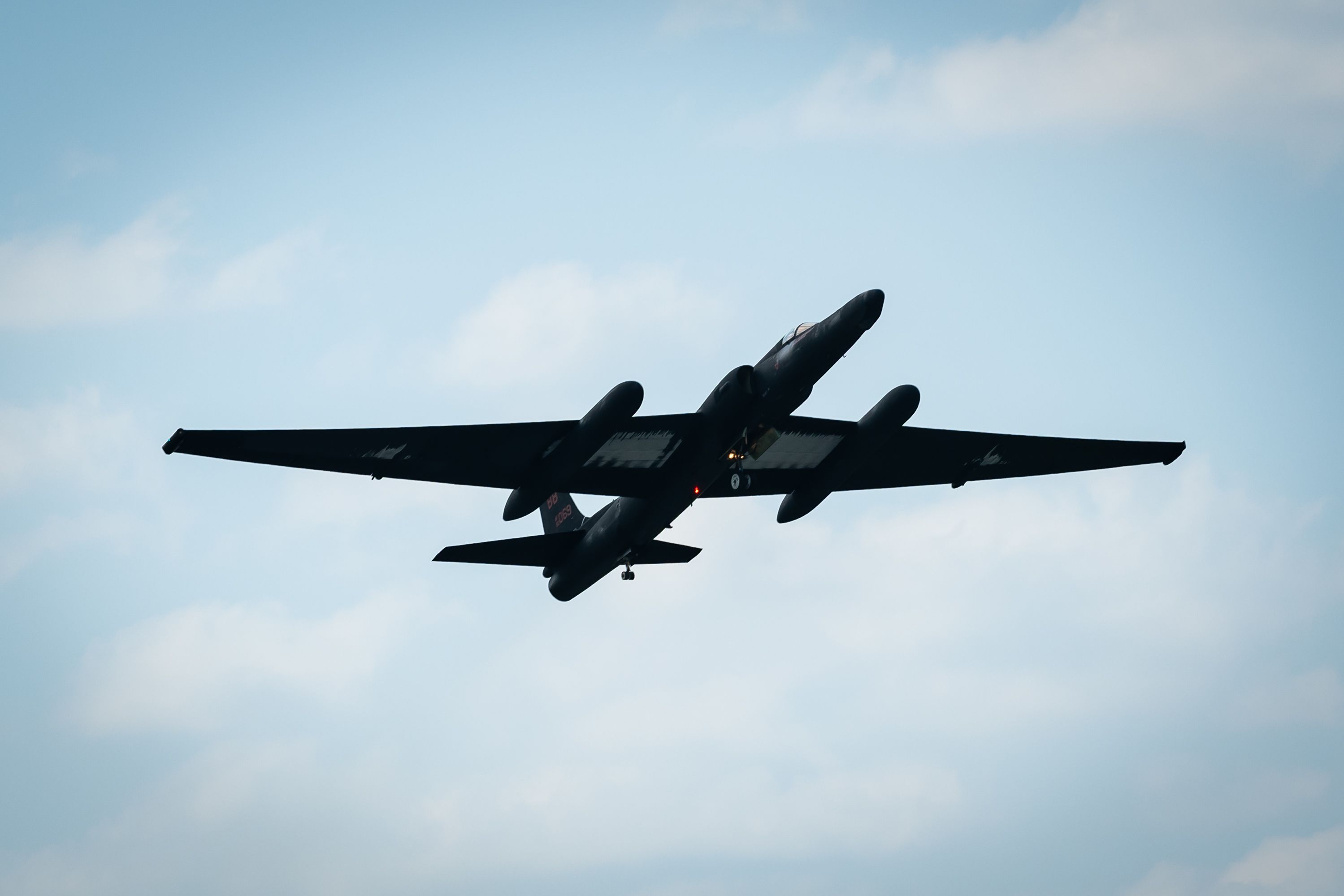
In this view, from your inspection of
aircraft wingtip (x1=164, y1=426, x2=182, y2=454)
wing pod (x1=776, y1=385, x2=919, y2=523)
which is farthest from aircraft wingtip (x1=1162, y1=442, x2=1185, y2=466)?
aircraft wingtip (x1=164, y1=426, x2=182, y2=454)

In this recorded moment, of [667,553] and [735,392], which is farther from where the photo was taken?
[667,553]

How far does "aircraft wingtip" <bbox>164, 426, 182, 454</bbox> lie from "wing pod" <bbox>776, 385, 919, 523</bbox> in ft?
60.9

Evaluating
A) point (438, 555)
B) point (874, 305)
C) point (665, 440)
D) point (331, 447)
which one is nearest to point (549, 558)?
point (438, 555)

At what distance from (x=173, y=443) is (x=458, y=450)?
7688 millimetres

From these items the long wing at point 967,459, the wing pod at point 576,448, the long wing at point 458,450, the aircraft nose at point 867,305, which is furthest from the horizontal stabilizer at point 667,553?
the aircraft nose at point 867,305

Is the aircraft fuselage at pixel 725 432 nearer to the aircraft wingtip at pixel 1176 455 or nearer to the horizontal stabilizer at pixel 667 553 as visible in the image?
the horizontal stabilizer at pixel 667 553

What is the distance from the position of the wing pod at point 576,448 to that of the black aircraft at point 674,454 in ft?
0.13

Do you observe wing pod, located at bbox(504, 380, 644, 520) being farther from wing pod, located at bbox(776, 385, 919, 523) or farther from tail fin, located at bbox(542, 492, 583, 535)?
tail fin, located at bbox(542, 492, 583, 535)

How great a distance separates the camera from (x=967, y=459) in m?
46.7

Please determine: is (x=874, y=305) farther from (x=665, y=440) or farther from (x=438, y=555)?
(x=438, y=555)

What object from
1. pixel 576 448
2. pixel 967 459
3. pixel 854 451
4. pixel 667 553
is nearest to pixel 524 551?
pixel 667 553

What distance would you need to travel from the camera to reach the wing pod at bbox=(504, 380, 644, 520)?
36125 millimetres

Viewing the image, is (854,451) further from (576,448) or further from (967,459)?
(576,448)

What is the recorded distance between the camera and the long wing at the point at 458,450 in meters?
35.7
